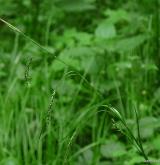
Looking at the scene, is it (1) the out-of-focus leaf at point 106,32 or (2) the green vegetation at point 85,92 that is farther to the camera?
(1) the out-of-focus leaf at point 106,32

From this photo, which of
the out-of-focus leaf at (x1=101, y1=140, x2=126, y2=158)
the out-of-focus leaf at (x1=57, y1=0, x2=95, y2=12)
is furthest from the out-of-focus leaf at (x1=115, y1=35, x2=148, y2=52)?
the out-of-focus leaf at (x1=101, y1=140, x2=126, y2=158)

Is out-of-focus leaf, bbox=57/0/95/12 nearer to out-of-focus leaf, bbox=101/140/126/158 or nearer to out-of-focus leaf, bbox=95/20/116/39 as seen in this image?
out-of-focus leaf, bbox=95/20/116/39

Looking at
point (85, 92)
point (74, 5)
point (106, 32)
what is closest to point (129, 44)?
point (106, 32)

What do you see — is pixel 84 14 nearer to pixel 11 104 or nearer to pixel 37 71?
pixel 37 71

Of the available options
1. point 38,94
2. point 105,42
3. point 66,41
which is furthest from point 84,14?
point 38,94

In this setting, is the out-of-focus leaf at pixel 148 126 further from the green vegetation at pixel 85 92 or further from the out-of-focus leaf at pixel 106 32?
the out-of-focus leaf at pixel 106 32

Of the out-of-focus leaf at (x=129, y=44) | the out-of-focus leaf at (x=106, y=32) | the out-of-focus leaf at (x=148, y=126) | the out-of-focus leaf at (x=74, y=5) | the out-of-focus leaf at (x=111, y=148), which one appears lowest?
the out-of-focus leaf at (x=111, y=148)

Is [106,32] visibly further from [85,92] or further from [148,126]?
[148,126]

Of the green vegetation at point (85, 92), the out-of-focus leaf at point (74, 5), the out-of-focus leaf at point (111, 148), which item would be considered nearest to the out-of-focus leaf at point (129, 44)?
the green vegetation at point (85, 92)
